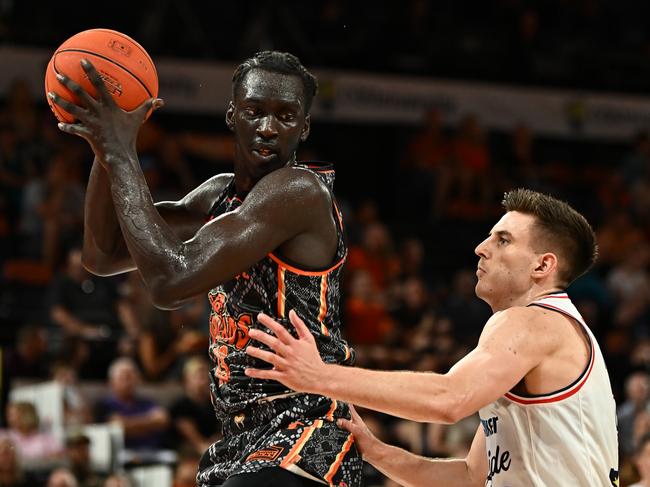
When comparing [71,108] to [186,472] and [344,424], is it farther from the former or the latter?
[186,472]

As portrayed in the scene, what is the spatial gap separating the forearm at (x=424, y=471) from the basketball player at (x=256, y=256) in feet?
1.59

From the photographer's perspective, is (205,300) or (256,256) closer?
(256,256)

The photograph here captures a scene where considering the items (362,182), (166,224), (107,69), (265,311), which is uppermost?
(362,182)

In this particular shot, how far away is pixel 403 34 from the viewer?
1334cm

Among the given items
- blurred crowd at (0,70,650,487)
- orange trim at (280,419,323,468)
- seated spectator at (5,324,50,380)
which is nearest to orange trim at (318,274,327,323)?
orange trim at (280,419,323,468)

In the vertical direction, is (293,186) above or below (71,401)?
above

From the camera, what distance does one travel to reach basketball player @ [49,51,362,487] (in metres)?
3.30

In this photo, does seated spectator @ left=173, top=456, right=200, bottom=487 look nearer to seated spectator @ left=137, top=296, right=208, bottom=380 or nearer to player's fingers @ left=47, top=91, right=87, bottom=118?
seated spectator @ left=137, top=296, right=208, bottom=380

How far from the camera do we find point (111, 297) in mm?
9812

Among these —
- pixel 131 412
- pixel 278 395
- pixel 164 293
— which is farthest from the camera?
pixel 131 412

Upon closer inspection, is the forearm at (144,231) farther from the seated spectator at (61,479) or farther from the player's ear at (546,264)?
the seated spectator at (61,479)

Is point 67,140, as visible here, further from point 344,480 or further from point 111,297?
point 344,480

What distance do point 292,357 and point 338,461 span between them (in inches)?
20.6

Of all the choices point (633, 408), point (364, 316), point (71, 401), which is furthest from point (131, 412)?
point (633, 408)
